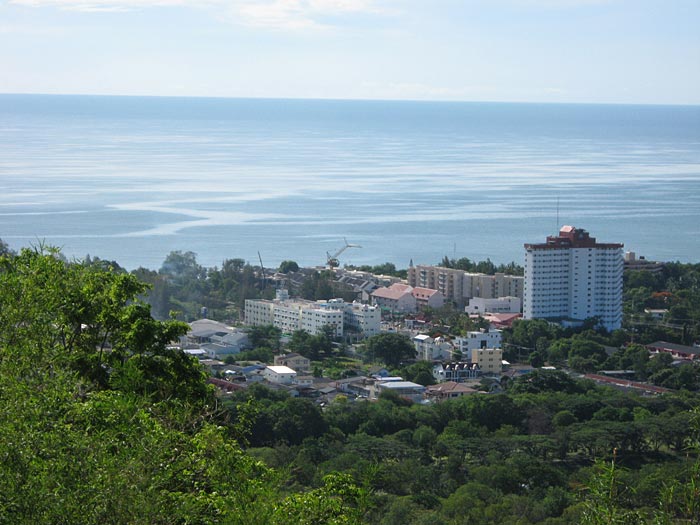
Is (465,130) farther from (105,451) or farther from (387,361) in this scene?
(105,451)

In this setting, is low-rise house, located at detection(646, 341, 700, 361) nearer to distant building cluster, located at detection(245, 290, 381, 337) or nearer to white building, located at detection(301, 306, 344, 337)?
distant building cluster, located at detection(245, 290, 381, 337)

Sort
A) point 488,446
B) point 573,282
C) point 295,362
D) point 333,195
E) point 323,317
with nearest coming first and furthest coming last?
point 488,446 < point 295,362 < point 323,317 < point 573,282 < point 333,195

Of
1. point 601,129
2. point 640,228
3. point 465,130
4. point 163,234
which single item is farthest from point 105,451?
point 601,129

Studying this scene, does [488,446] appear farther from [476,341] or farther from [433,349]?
[476,341]

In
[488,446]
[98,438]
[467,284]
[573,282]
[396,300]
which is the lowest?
[488,446]

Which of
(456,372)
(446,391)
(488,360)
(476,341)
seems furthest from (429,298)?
(446,391)

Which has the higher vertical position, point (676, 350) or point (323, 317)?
point (323, 317)

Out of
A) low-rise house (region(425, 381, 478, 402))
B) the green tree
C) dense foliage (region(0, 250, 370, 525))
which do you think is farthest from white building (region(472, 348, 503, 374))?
dense foliage (region(0, 250, 370, 525))

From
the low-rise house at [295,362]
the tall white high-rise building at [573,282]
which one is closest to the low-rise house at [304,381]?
the low-rise house at [295,362]
